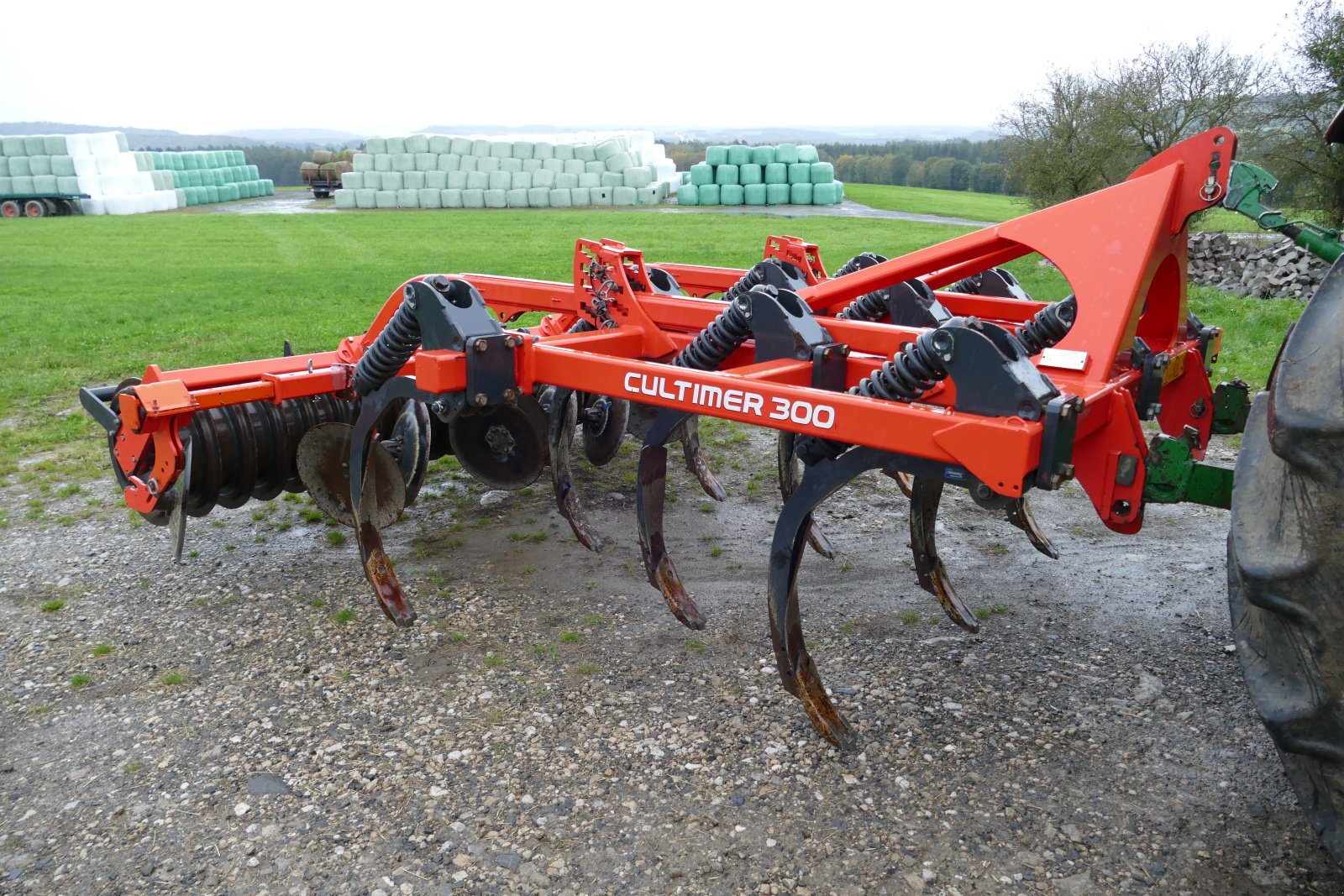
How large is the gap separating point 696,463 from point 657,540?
5.19 feet

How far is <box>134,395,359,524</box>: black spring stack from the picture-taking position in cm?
439

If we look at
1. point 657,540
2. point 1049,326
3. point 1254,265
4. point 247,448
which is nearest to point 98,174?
point 1254,265

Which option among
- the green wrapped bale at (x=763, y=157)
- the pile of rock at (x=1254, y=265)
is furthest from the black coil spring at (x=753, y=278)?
the green wrapped bale at (x=763, y=157)

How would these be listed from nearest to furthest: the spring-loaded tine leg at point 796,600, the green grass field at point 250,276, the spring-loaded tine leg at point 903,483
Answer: the spring-loaded tine leg at point 796,600, the spring-loaded tine leg at point 903,483, the green grass field at point 250,276

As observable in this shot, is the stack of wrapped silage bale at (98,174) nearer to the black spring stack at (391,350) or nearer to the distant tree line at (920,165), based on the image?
the distant tree line at (920,165)

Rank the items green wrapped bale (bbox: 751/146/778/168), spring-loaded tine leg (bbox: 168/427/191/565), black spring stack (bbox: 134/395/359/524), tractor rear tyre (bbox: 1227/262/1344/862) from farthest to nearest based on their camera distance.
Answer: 1. green wrapped bale (bbox: 751/146/778/168)
2. black spring stack (bbox: 134/395/359/524)
3. spring-loaded tine leg (bbox: 168/427/191/565)
4. tractor rear tyre (bbox: 1227/262/1344/862)

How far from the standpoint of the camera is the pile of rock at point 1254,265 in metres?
11.0

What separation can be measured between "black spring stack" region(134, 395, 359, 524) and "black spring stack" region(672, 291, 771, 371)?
6.54 ft

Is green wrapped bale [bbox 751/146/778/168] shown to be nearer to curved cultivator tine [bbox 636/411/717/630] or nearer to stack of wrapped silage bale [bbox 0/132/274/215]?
stack of wrapped silage bale [bbox 0/132/274/215]

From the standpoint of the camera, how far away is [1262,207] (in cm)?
310

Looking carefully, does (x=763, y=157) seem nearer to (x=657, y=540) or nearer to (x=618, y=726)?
(x=657, y=540)

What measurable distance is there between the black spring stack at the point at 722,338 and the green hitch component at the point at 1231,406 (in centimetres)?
178

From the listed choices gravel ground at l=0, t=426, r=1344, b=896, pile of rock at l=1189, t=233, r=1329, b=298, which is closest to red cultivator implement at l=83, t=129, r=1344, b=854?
gravel ground at l=0, t=426, r=1344, b=896

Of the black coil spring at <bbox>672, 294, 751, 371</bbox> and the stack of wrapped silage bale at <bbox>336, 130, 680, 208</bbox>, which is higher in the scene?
the black coil spring at <bbox>672, 294, 751, 371</bbox>
